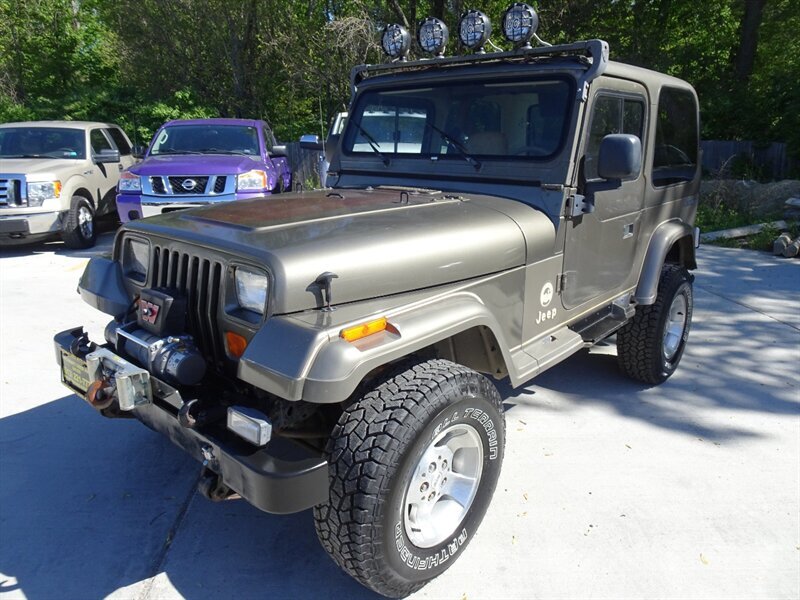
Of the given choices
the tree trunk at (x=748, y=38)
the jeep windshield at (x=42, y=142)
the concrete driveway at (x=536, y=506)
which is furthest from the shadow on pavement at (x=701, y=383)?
the tree trunk at (x=748, y=38)

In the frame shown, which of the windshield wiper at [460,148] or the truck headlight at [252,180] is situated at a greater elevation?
the windshield wiper at [460,148]

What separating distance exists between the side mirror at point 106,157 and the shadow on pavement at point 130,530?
6.67 metres

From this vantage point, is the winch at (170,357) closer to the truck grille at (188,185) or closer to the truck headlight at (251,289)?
the truck headlight at (251,289)

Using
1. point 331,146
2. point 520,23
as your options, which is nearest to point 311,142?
point 331,146

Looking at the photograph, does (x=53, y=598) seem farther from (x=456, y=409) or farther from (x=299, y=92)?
(x=299, y=92)

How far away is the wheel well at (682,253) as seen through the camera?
4.58m

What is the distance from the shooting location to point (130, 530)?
9.42 feet

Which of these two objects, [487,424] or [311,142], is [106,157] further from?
[487,424]

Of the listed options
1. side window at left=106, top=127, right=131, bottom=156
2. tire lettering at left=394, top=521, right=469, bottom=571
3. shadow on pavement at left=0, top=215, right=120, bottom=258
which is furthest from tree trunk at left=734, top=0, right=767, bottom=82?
tire lettering at left=394, top=521, right=469, bottom=571

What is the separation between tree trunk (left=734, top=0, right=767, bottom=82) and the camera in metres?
14.2

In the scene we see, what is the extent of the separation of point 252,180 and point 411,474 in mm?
5918

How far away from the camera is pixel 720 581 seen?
2.57 m

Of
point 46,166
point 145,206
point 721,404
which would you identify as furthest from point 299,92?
point 721,404

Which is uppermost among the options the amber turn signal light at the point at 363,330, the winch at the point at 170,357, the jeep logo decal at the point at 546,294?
the amber turn signal light at the point at 363,330
